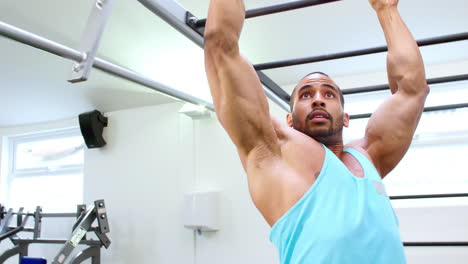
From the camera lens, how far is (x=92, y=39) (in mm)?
1182

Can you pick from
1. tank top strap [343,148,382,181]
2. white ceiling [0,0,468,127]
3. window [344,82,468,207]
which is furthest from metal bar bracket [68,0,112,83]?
window [344,82,468,207]

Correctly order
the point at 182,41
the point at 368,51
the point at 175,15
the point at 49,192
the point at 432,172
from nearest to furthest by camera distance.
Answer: the point at 175,15, the point at 368,51, the point at 182,41, the point at 432,172, the point at 49,192

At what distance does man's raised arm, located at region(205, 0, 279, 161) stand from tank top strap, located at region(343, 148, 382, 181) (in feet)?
0.86

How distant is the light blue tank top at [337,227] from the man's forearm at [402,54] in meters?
0.49

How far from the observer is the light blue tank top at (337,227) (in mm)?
904

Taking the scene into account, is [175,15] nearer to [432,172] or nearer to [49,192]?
[432,172]

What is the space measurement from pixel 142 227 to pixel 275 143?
3675 mm

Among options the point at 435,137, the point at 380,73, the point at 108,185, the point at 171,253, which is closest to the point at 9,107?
the point at 108,185

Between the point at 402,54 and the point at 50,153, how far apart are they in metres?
5.04

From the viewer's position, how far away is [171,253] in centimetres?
426

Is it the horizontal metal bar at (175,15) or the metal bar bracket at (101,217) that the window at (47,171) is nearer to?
the metal bar bracket at (101,217)

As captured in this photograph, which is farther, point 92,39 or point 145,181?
point 145,181

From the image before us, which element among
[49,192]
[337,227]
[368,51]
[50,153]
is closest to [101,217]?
[49,192]

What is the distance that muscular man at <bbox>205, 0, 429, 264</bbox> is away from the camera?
931 mm
